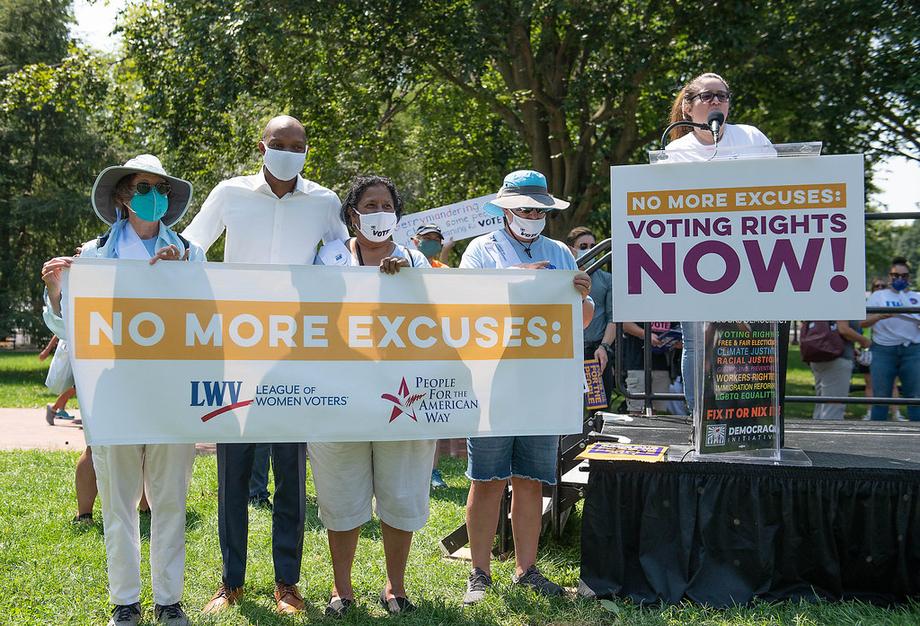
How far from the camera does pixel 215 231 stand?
13.1 ft

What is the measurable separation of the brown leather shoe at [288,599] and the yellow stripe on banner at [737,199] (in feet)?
7.95

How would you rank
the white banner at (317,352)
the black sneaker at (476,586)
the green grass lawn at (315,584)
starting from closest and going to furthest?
the white banner at (317,352) < the green grass lawn at (315,584) < the black sneaker at (476,586)

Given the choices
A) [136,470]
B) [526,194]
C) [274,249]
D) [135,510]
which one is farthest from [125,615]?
[526,194]

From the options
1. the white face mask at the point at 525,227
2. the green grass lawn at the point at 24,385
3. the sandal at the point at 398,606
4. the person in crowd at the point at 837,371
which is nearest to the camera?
the sandal at the point at 398,606

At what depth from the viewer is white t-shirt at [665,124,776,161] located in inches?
148

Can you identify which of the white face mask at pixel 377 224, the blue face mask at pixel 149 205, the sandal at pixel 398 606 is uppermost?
the blue face mask at pixel 149 205

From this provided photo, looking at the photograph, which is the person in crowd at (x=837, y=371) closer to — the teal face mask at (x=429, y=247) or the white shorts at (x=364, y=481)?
the teal face mask at (x=429, y=247)

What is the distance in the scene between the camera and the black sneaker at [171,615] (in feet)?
11.5

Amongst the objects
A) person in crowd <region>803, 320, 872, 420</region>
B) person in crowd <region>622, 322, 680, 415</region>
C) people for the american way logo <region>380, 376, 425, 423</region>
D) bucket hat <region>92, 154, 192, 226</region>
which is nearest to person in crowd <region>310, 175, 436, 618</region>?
people for the american way logo <region>380, 376, 425, 423</region>

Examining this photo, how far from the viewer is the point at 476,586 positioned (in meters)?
3.92

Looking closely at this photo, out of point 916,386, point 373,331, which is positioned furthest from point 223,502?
point 916,386

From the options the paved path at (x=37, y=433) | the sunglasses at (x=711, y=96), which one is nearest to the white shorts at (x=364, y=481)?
the sunglasses at (x=711, y=96)

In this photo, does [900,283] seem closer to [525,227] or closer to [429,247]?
[429,247]

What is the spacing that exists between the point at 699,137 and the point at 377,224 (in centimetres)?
184
